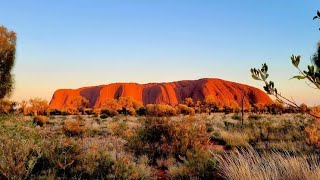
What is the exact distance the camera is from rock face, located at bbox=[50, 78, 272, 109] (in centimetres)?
10161

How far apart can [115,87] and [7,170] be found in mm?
107660

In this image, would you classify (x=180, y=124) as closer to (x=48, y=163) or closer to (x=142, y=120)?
(x=142, y=120)

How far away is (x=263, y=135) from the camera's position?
15.1 metres

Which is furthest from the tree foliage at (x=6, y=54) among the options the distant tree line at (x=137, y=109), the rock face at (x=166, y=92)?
the rock face at (x=166, y=92)

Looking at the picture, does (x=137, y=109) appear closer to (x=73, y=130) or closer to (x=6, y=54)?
(x=6, y=54)

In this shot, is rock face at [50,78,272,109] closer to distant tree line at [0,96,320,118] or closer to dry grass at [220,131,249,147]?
distant tree line at [0,96,320,118]

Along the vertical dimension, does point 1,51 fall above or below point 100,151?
above

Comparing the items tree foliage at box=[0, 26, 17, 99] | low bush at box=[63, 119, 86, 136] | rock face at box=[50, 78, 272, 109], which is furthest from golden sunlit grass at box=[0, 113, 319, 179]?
rock face at box=[50, 78, 272, 109]

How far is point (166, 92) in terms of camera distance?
344 feet

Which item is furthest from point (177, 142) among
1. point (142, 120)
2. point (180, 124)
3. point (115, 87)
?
point (115, 87)

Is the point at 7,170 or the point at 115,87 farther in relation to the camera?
the point at 115,87

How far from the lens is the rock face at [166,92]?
102 m

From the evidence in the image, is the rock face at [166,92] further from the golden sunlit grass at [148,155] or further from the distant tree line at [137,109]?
the golden sunlit grass at [148,155]

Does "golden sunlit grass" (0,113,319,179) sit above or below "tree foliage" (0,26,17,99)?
below
